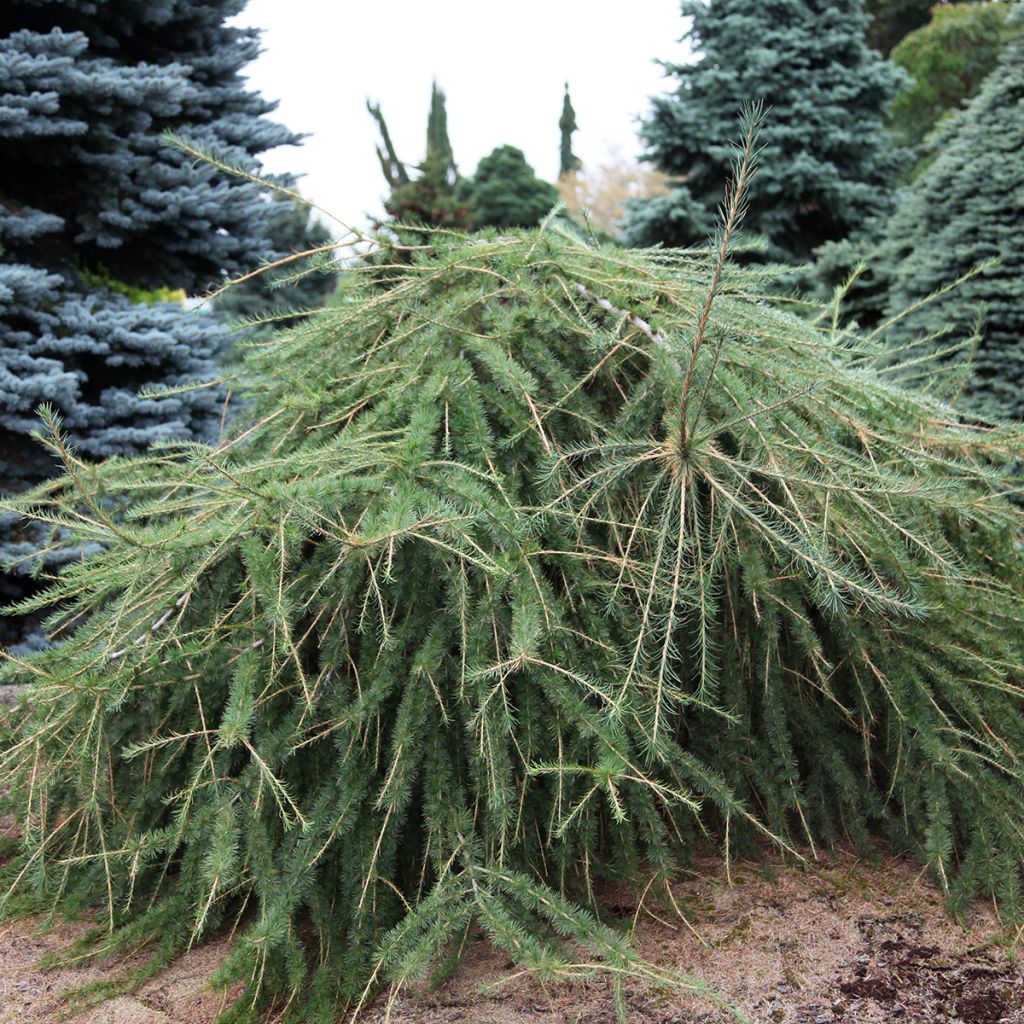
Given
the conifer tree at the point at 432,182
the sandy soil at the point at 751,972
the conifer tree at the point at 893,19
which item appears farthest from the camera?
the conifer tree at the point at 893,19

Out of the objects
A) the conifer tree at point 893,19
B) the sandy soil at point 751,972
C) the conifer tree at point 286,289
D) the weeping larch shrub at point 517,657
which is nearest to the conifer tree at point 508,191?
the conifer tree at point 286,289

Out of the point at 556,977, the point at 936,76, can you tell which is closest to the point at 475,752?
the point at 556,977

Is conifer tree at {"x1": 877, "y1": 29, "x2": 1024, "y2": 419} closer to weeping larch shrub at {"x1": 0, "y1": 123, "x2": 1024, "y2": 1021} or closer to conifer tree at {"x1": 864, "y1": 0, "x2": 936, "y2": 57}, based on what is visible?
weeping larch shrub at {"x1": 0, "y1": 123, "x2": 1024, "y2": 1021}

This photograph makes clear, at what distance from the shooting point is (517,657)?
1608 mm

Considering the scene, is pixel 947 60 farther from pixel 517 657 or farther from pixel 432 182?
pixel 517 657

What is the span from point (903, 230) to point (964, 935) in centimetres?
589

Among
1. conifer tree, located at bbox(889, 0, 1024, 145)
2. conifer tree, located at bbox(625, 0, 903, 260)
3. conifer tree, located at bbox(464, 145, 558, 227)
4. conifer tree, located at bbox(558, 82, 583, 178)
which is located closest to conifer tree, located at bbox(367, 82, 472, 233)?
conifer tree, located at bbox(464, 145, 558, 227)

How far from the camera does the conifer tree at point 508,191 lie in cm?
1834

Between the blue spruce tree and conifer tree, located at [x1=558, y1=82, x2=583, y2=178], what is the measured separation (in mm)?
24134

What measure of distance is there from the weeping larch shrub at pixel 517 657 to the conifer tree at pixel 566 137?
28.0 m

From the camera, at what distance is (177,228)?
5484 mm

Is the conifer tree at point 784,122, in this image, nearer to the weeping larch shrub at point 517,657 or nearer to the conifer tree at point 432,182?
the conifer tree at point 432,182

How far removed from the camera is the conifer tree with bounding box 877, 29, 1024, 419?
18.3ft

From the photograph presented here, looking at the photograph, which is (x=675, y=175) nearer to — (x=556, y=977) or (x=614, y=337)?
(x=614, y=337)
